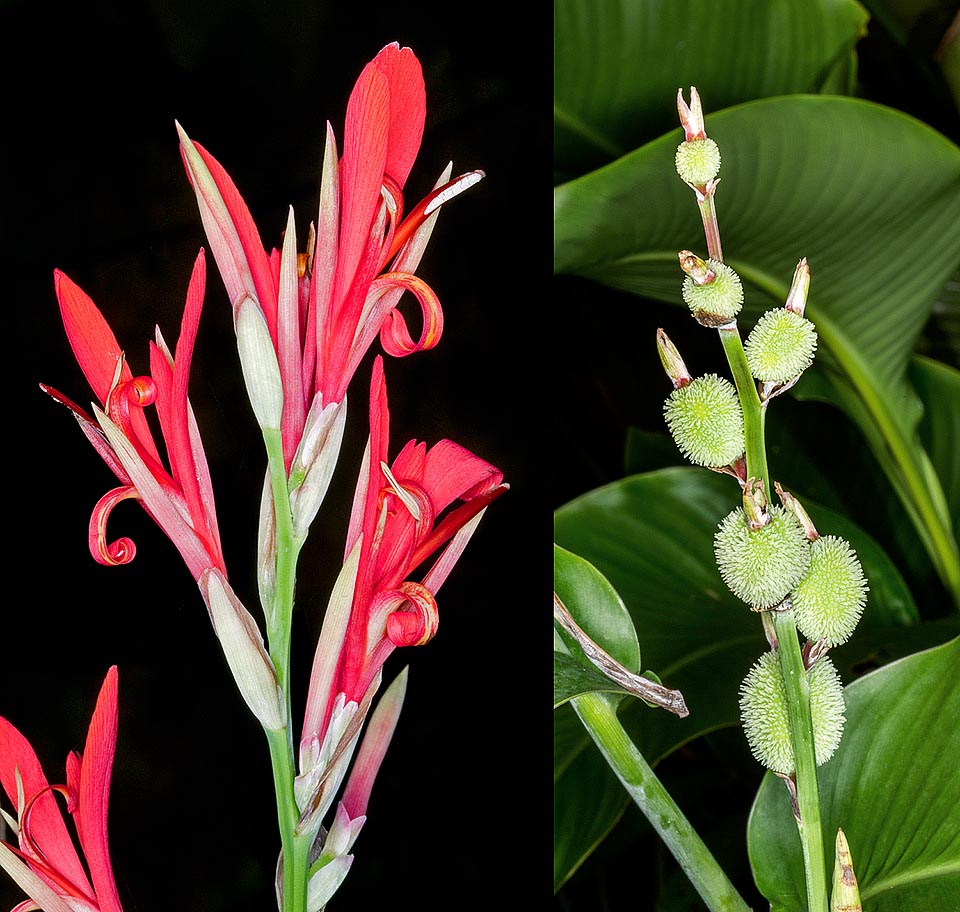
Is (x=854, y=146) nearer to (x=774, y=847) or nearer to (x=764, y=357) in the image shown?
(x=764, y=357)

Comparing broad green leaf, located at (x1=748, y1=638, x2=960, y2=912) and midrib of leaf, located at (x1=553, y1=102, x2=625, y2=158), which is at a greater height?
midrib of leaf, located at (x1=553, y1=102, x2=625, y2=158)

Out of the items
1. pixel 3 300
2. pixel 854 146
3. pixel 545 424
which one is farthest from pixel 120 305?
pixel 854 146

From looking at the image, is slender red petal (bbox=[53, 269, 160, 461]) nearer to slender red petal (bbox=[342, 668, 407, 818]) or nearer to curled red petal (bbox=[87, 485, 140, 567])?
curled red petal (bbox=[87, 485, 140, 567])

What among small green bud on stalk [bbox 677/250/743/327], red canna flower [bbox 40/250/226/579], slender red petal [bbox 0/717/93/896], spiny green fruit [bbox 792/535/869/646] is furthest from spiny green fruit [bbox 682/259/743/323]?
slender red petal [bbox 0/717/93/896]

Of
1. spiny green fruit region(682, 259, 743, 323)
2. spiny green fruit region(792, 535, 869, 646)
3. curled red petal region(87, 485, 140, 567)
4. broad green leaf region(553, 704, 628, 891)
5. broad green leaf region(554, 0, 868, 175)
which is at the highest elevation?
broad green leaf region(554, 0, 868, 175)

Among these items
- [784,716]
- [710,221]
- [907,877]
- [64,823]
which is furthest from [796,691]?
[64,823]

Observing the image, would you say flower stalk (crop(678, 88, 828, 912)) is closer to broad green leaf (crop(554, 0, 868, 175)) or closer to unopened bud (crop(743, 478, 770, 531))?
unopened bud (crop(743, 478, 770, 531))

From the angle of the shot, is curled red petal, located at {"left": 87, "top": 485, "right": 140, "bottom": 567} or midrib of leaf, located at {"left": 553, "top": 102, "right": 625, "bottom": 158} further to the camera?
midrib of leaf, located at {"left": 553, "top": 102, "right": 625, "bottom": 158}

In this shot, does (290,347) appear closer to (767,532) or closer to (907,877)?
(767,532)
